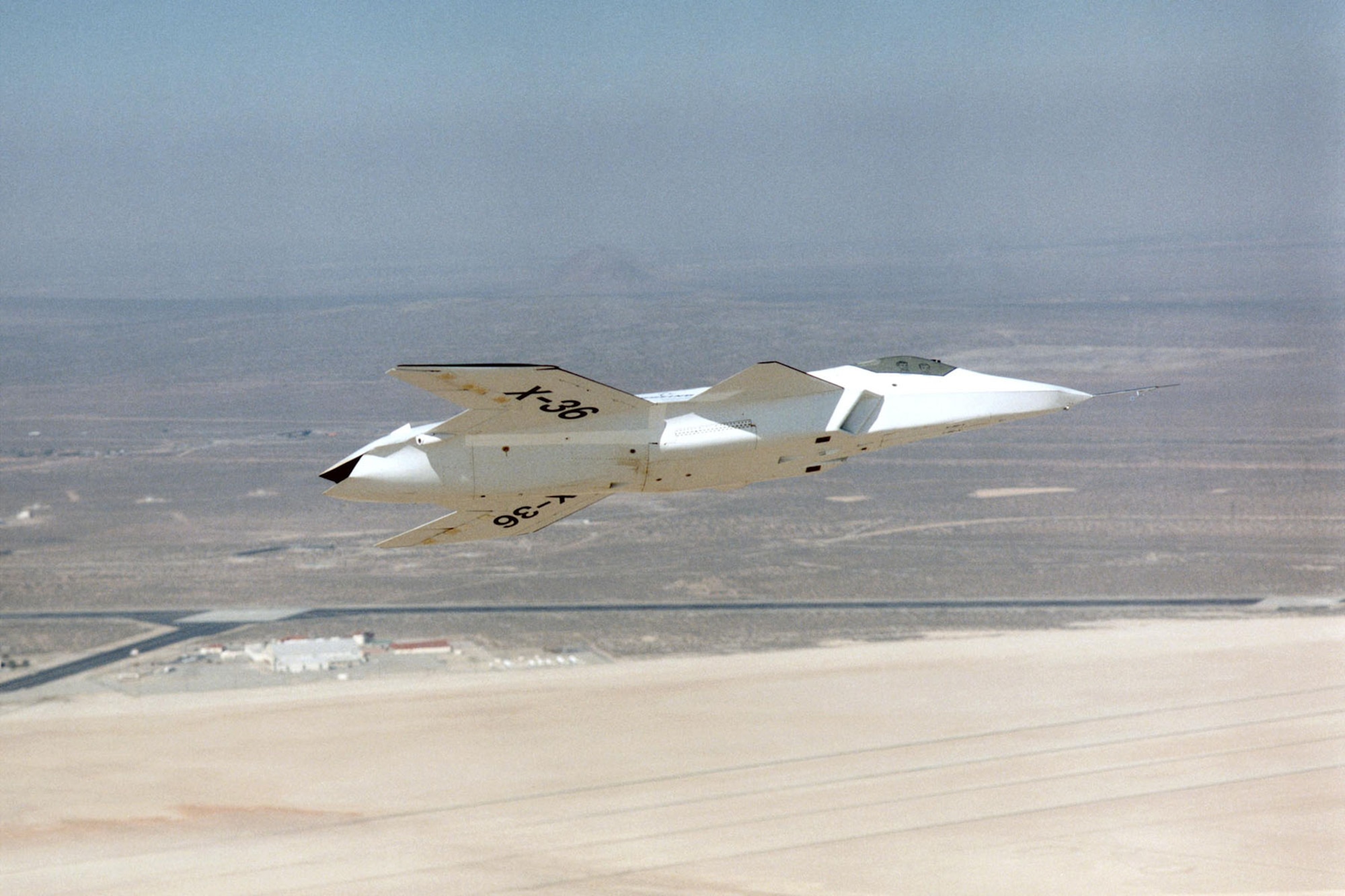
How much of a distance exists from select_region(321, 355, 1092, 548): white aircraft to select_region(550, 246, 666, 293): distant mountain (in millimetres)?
119488

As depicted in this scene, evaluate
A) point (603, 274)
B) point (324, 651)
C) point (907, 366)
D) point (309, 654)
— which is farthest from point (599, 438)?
point (603, 274)

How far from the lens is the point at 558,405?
65.0 ft

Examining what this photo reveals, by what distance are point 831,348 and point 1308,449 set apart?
3452cm

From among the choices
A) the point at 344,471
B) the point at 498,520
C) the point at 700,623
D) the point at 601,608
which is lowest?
the point at 700,623

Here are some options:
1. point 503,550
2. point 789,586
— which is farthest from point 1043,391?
point 503,550

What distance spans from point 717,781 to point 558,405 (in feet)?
52.4

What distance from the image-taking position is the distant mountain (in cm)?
14425

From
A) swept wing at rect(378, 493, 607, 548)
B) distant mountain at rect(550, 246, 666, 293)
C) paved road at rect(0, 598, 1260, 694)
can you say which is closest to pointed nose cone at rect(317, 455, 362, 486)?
swept wing at rect(378, 493, 607, 548)

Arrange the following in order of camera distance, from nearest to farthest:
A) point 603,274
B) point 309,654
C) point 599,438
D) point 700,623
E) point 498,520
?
point 599,438 < point 498,520 < point 309,654 < point 700,623 < point 603,274

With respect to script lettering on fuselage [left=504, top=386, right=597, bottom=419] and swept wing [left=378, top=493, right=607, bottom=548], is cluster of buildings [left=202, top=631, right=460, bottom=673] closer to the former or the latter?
swept wing [left=378, top=493, right=607, bottom=548]

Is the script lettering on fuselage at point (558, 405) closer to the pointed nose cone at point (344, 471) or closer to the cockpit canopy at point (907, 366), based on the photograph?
the pointed nose cone at point (344, 471)

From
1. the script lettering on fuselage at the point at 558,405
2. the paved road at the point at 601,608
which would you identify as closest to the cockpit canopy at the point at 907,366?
the script lettering on fuselage at the point at 558,405

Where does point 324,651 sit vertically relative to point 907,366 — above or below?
below

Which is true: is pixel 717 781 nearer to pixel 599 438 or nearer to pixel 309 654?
pixel 599 438
